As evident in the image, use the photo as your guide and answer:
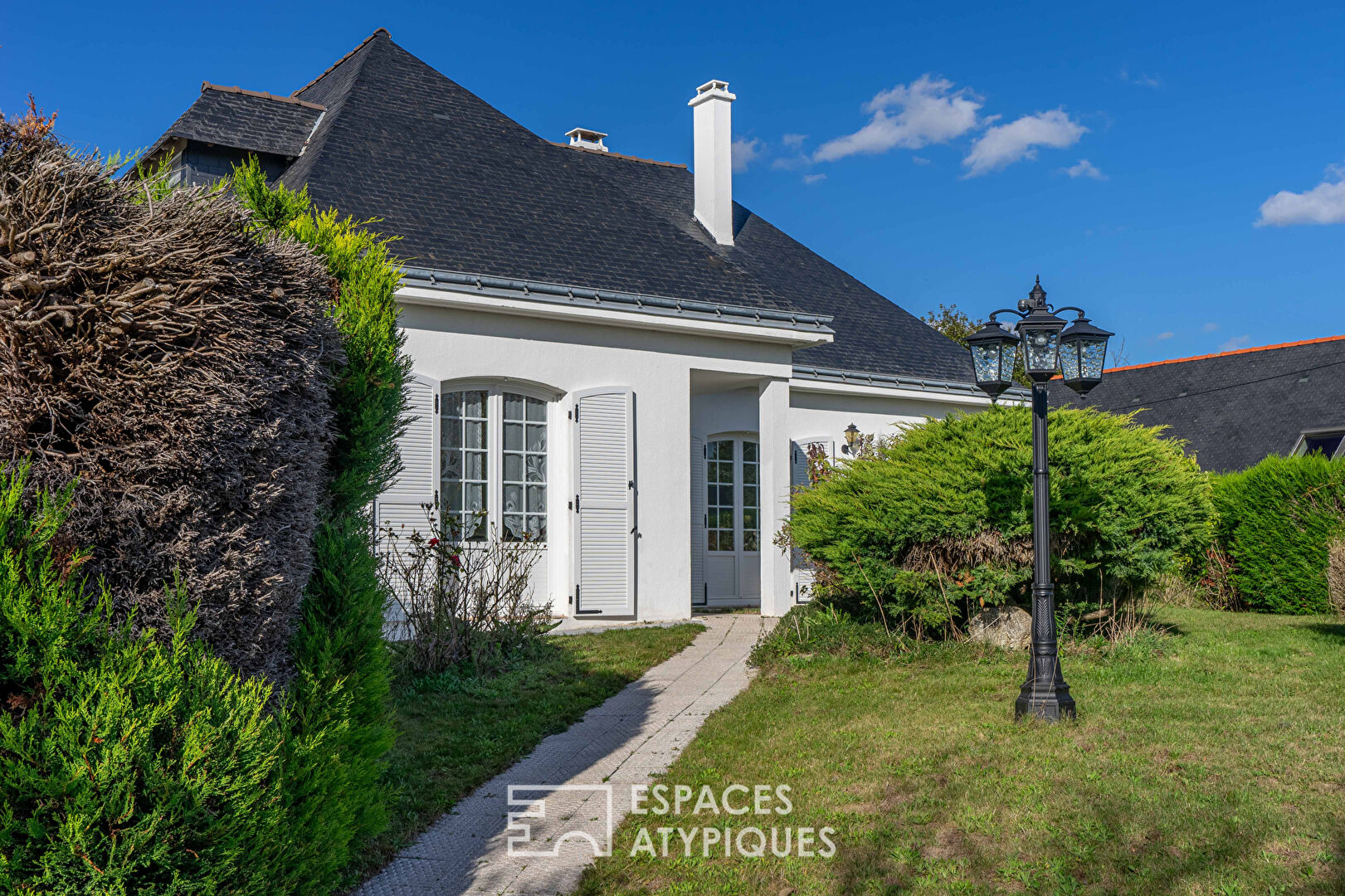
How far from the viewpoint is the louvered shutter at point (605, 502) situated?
11.4m

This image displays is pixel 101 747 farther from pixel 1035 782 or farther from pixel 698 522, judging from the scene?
pixel 698 522

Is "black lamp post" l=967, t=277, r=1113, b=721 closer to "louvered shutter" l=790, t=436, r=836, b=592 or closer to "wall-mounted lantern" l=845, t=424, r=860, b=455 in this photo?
"louvered shutter" l=790, t=436, r=836, b=592

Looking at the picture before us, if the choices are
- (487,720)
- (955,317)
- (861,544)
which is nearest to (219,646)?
(487,720)

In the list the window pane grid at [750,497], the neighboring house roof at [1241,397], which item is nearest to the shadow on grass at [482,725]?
the window pane grid at [750,497]

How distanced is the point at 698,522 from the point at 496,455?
13.4 feet

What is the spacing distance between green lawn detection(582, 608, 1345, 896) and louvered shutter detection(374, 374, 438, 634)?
4173 millimetres

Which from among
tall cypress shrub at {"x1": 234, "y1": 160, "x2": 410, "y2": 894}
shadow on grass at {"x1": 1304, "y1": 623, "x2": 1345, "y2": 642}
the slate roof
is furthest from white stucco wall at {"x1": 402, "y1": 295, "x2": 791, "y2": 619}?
shadow on grass at {"x1": 1304, "y1": 623, "x2": 1345, "y2": 642}

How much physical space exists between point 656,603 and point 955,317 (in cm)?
2955

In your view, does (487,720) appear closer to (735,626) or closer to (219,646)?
(219,646)

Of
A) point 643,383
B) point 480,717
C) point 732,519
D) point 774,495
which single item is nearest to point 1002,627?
point 774,495

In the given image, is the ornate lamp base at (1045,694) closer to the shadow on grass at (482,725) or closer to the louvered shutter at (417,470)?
the shadow on grass at (482,725)

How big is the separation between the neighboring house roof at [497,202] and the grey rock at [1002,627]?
5.15 m

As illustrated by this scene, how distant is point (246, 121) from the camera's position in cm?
1308

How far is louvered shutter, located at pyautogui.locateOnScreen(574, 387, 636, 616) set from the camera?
37.3ft
